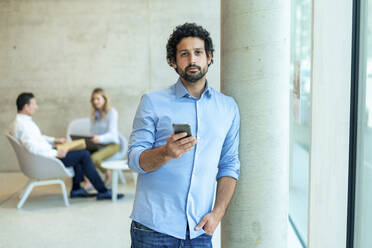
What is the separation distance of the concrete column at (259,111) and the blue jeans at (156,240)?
0.25 meters

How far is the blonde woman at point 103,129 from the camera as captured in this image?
6.29 m

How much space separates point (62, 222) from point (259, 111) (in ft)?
11.2

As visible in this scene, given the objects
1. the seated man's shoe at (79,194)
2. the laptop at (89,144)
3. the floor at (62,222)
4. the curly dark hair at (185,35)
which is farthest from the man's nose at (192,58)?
the laptop at (89,144)

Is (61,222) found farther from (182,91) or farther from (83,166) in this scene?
(182,91)

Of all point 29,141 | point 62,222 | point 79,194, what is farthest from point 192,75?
point 79,194

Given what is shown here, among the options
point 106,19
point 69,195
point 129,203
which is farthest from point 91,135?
point 106,19

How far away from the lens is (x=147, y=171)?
1.93 meters

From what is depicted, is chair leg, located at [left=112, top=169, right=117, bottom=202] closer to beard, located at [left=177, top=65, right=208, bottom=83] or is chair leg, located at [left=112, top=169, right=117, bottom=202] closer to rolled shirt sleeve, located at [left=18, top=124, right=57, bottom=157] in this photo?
rolled shirt sleeve, located at [left=18, top=124, right=57, bottom=157]

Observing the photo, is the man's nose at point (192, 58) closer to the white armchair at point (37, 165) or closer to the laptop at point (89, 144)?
the white armchair at point (37, 165)

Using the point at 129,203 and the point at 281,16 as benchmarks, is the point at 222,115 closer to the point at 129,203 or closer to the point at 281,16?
the point at 281,16

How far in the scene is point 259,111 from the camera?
2.08 meters

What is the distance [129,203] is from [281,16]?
3941mm

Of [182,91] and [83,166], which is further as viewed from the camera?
[83,166]

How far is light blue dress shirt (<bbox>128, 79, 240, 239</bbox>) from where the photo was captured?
1947 mm
